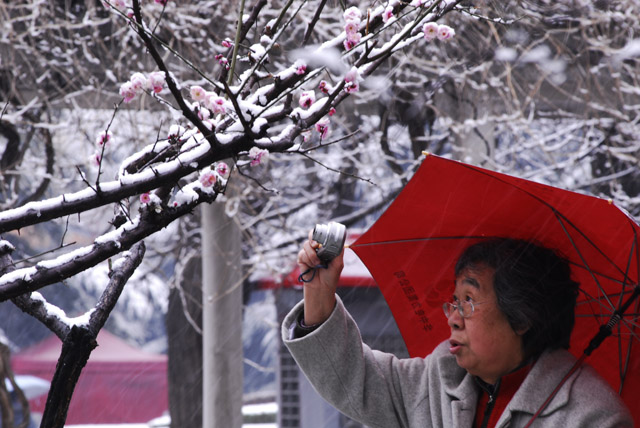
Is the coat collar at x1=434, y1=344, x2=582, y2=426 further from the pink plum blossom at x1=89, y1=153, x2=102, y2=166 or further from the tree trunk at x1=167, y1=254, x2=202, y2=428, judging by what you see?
the tree trunk at x1=167, y1=254, x2=202, y2=428

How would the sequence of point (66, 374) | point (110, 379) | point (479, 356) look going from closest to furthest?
point (66, 374), point (479, 356), point (110, 379)

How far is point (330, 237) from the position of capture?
6.17ft

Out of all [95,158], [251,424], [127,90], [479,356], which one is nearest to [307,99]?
[127,90]

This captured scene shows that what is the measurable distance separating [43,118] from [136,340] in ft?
47.5

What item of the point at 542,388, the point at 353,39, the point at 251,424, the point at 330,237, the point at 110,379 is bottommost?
the point at 542,388

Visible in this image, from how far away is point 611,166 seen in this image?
629 centimetres

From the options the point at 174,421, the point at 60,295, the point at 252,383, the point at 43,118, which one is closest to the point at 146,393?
the point at 252,383

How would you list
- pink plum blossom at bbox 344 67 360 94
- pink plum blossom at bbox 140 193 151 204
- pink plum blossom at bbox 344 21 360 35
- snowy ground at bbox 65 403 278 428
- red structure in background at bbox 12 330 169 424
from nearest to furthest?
1. pink plum blossom at bbox 140 193 151 204
2. pink plum blossom at bbox 344 67 360 94
3. pink plum blossom at bbox 344 21 360 35
4. snowy ground at bbox 65 403 278 428
5. red structure in background at bbox 12 330 169 424

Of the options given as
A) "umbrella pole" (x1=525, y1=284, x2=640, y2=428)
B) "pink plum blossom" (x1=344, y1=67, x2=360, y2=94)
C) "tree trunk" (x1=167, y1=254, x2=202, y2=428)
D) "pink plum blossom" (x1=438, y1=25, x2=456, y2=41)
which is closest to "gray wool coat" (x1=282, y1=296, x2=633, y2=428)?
"umbrella pole" (x1=525, y1=284, x2=640, y2=428)

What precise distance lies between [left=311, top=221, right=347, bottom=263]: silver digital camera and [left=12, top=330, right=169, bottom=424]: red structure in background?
47.6ft

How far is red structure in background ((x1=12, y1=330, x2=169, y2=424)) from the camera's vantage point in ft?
54.0

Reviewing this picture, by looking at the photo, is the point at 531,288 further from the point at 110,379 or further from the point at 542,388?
the point at 110,379

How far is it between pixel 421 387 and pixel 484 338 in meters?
0.30

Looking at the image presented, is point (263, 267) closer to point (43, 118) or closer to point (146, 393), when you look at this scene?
point (43, 118)
